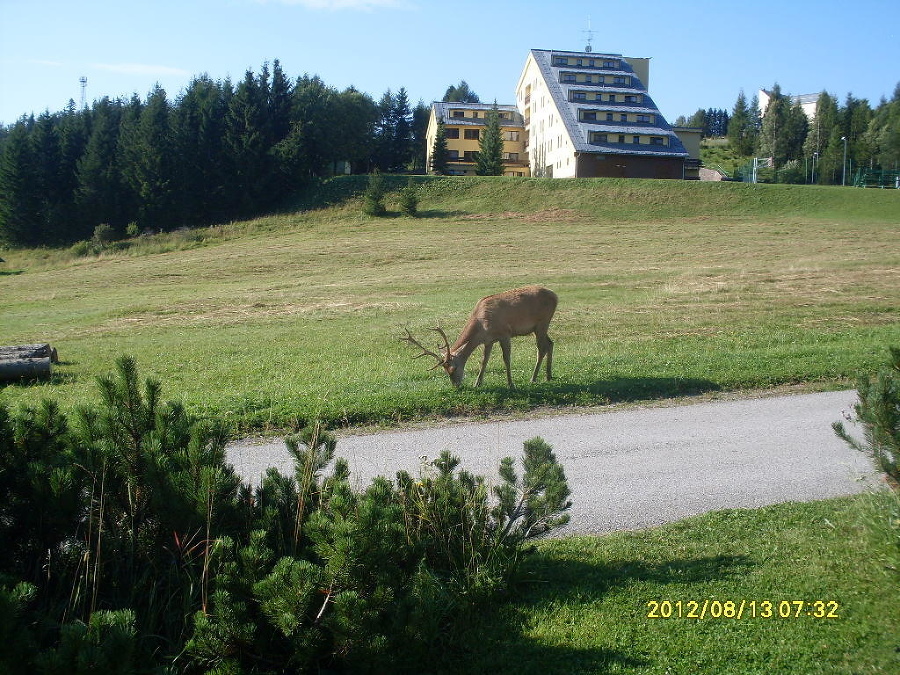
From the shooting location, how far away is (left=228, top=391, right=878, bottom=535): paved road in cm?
730

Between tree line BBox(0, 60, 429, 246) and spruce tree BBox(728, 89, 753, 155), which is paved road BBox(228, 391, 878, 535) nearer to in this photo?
tree line BBox(0, 60, 429, 246)

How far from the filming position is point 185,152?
6656cm

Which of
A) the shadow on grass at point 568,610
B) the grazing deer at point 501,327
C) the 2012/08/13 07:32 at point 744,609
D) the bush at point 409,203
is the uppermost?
the bush at point 409,203

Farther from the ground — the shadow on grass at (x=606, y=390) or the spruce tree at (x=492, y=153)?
the spruce tree at (x=492, y=153)

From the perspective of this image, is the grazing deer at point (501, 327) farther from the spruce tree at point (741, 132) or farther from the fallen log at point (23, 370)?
the spruce tree at point (741, 132)

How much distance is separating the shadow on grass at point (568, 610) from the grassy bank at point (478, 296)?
5691mm

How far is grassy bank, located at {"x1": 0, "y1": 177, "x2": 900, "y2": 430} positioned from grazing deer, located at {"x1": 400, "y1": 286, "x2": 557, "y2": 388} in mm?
448

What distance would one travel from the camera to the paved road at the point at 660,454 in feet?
24.0

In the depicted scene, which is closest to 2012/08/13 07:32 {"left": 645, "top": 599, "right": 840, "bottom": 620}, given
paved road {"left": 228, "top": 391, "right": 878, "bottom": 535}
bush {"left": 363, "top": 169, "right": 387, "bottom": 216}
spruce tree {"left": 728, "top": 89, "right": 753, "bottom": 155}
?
paved road {"left": 228, "top": 391, "right": 878, "bottom": 535}

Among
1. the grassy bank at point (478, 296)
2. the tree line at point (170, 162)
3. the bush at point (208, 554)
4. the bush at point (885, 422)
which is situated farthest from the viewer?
the tree line at point (170, 162)

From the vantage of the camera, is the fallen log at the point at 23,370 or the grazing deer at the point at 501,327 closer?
the grazing deer at the point at 501,327

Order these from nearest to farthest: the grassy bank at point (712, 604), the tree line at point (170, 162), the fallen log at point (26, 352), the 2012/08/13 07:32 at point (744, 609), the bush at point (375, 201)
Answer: the grassy bank at point (712, 604), the 2012/08/13 07:32 at point (744, 609), the fallen log at point (26, 352), the bush at point (375, 201), the tree line at point (170, 162)

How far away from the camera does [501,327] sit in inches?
510

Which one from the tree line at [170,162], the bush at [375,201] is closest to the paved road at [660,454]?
the bush at [375,201]
